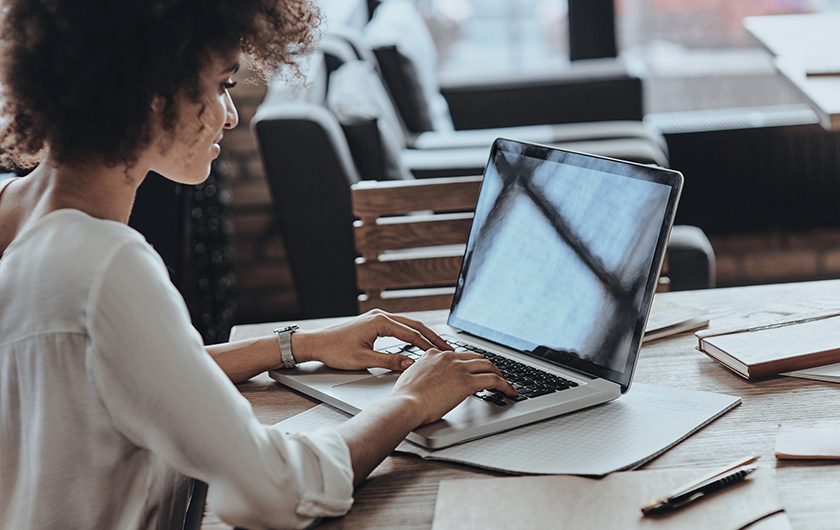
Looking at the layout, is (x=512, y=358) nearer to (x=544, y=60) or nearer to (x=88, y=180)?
(x=88, y=180)

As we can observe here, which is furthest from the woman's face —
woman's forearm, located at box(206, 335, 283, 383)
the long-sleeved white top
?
woman's forearm, located at box(206, 335, 283, 383)

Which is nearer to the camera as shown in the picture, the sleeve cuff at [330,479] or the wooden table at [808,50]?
the sleeve cuff at [330,479]

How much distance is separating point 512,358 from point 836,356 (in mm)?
329

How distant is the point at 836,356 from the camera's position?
2.70ft

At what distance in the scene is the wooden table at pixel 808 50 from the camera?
5.61ft

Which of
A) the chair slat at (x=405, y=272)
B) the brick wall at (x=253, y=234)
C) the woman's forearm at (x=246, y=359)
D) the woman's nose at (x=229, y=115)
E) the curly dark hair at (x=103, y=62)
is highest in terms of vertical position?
the curly dark hair at (x=103, y=62)

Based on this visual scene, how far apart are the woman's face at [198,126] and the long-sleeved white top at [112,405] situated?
0.11 metres

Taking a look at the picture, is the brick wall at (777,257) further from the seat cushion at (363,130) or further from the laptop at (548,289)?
the laptop at (548,289)

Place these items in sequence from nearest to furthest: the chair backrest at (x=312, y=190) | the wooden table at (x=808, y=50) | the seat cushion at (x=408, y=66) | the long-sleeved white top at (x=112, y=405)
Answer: the long-sleeved white top at (x=112, y=405)
the wooden table at (x=808, y=50)
the chair backrest at (x=312, y=190)
the seat cushion at (x=408, y=66)

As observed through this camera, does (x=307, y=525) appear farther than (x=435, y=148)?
No

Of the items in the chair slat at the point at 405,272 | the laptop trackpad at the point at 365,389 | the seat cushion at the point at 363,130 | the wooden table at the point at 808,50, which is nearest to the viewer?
the laptop trackpad at the point at 365,389

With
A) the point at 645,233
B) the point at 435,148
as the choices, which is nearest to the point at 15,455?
the point at 645,233

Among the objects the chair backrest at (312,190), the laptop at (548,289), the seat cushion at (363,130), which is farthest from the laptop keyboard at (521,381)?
the seat cushion at (363,130)

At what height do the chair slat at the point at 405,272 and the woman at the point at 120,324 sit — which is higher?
the woman at the point at 120,324
